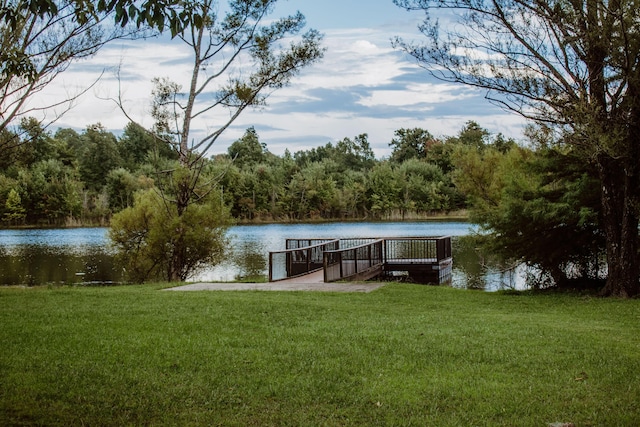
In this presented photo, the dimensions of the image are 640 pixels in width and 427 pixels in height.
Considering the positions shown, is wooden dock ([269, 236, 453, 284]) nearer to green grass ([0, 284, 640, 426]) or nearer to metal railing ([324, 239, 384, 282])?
metal railing ([324, 239, 384, 282])

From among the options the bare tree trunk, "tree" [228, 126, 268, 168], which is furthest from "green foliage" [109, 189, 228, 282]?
"tree" [228, 126, 268, 168]

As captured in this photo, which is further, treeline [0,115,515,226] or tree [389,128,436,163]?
tree [389,128,436,163]

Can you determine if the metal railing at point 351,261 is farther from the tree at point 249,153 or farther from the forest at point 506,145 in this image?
the tree at point 249,153

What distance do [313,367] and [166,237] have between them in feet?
60.6

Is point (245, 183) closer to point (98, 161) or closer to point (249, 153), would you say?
point (249, 153)

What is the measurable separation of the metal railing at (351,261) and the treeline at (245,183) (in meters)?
35.4

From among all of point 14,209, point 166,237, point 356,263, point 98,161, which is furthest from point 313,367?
point 98,161

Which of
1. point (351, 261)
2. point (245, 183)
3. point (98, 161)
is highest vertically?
point (98, 161)

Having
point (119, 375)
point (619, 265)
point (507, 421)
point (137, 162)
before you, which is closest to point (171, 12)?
point (119, 375)

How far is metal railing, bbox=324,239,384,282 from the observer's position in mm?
18944

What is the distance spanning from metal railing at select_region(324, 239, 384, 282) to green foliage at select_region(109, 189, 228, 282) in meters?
6.18

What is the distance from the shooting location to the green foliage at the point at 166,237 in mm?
24391

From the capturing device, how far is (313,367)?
22.3ft

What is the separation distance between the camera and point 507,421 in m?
5.20
